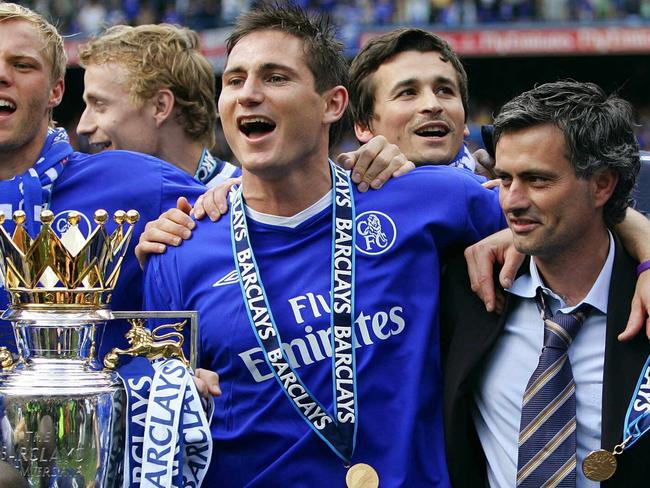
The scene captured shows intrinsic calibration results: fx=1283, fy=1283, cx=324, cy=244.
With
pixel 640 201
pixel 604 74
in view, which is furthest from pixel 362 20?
pixel 640 201

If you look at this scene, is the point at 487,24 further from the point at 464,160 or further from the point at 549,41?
the point at 464,160

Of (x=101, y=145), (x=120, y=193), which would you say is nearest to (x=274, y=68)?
(x=120, y=193)

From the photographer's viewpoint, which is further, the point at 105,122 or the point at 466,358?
the point at 105,122

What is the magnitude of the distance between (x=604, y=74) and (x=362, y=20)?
5513mm

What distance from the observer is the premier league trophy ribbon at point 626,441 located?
331 cm

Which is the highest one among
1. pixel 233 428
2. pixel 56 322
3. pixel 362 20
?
pixel 362 20

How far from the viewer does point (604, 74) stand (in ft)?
86.6

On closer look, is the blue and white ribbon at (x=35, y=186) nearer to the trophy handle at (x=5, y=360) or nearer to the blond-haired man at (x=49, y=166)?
the blond-haired man at (x=49, y=166)

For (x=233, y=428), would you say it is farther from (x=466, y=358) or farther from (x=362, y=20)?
(x=362, y=20)

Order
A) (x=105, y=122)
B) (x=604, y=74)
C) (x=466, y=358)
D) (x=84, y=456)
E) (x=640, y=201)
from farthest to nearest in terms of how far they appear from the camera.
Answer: (x=604, y=74)
(x=105, y=122)
(x=640, y=201)
(x=466, y=358)
(x=84, y=456)

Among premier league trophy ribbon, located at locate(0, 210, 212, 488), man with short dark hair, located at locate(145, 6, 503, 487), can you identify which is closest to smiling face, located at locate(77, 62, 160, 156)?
man with short dark hair, located at locate(145, 6, 503, 487)

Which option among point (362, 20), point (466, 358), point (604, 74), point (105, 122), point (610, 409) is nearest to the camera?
point (610, 409)

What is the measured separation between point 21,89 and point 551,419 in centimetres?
190

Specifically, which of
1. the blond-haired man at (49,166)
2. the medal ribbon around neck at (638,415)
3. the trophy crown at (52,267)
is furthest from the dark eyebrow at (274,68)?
the medal ribbon around neck at (638,415)
